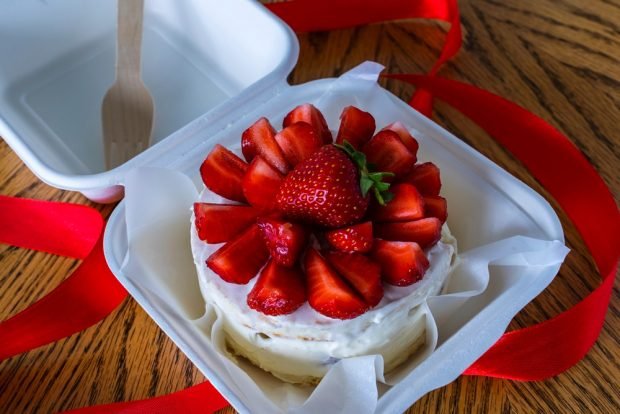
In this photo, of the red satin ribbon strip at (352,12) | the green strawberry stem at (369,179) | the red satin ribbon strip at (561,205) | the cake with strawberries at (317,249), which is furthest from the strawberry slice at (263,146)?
the red satin ribbon strip at (352,12)

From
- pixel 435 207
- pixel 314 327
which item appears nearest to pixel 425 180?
pixel 435 207

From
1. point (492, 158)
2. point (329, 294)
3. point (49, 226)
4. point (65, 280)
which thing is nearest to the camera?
point (329, 294)

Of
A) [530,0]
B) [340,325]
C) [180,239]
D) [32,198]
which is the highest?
[530,0]

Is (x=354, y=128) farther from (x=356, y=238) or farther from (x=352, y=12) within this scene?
(x=352, y=12)

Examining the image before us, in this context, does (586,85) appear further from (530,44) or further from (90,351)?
(90,351)

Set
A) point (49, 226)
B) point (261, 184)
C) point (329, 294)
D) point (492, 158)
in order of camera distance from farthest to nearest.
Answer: point (492, 158) < point (49, 226) < point (261, 184) < point (329, 294)

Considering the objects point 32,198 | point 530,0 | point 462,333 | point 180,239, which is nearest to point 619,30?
point 530,0
